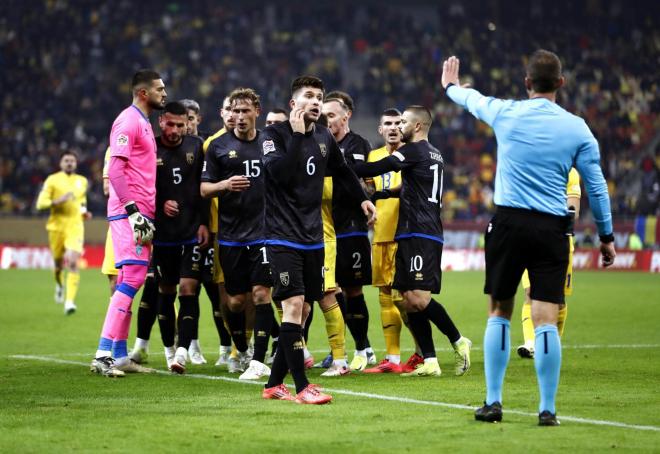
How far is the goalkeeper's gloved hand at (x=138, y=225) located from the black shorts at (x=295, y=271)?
184 centimetres

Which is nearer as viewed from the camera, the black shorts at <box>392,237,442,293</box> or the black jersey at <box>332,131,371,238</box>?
the black shorts at <box>392,237,442,293</box>

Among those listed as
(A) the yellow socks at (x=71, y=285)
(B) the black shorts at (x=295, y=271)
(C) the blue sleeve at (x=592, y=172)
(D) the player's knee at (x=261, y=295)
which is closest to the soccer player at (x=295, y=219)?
(B) the black shorts at (x=295, y=271)

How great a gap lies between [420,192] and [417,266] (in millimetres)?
712

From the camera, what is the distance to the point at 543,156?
7344 mm

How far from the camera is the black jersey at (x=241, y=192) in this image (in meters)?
10.8

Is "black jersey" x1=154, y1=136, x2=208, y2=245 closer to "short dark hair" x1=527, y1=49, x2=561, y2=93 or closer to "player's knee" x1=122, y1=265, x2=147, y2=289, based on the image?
"player's knee" x1=122, y1=265, x2=147, y2=289

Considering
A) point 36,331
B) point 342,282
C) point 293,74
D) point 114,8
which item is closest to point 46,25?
point 114,8

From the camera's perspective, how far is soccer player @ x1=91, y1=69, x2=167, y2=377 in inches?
405

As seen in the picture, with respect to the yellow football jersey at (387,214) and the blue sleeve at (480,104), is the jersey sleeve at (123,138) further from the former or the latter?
the blue sleeve at (480,104)

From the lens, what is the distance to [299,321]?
8602 millimetres

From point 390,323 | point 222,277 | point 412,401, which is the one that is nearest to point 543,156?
point 412,401

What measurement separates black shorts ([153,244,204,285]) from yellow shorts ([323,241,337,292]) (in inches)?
53.8

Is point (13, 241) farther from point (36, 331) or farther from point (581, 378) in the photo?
point (581, 378)

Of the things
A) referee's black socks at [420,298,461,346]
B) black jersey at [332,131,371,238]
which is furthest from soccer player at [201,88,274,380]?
referee's black socks at [420,298,461,346]
